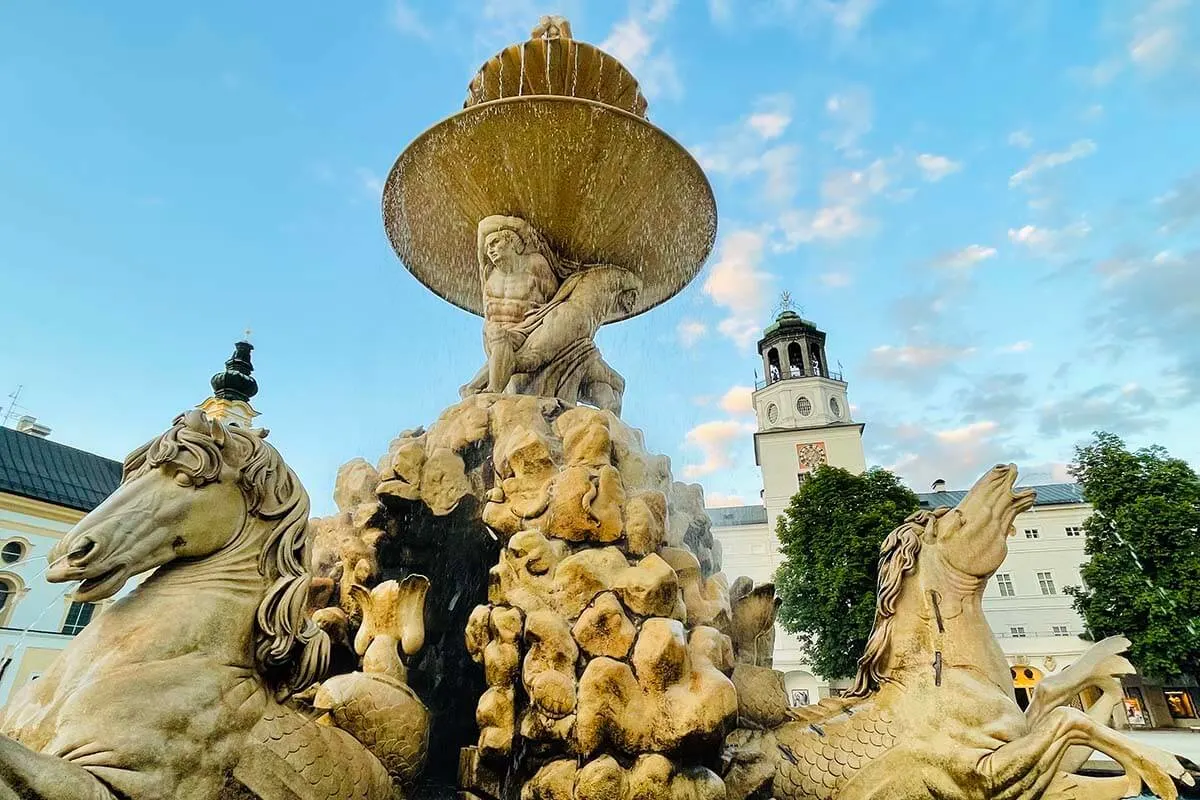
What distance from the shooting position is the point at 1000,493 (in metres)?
3.64

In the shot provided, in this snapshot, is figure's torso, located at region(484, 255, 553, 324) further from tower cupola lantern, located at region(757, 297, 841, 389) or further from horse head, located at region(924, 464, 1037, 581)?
tower cupola lantern, located at region(757, 297, 841, 389)

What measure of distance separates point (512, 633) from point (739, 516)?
41637mm

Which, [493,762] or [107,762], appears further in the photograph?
[493,762]

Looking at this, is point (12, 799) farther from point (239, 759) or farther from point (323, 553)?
point (323, 553)

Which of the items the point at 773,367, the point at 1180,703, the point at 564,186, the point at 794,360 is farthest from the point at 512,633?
the point at 794,360

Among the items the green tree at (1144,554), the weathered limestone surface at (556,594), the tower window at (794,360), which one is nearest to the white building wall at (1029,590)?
the tower window at (794,360)

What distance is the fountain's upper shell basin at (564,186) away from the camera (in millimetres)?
5324

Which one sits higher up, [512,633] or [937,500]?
[937,500]

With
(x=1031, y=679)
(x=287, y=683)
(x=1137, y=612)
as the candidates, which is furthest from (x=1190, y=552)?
(x=287, y=683)

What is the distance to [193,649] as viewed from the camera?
7.44ft

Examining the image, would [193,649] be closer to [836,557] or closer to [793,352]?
[836,557]

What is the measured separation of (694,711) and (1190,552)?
24672 mm

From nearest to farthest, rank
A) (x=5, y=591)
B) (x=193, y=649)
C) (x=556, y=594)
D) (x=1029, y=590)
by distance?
1. (x=193, y=649)
2. (x=556, y=594)
3. (x=5, y=591)
4. (x=1029, y=590)

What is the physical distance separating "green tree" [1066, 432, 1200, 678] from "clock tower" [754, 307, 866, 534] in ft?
45.4
